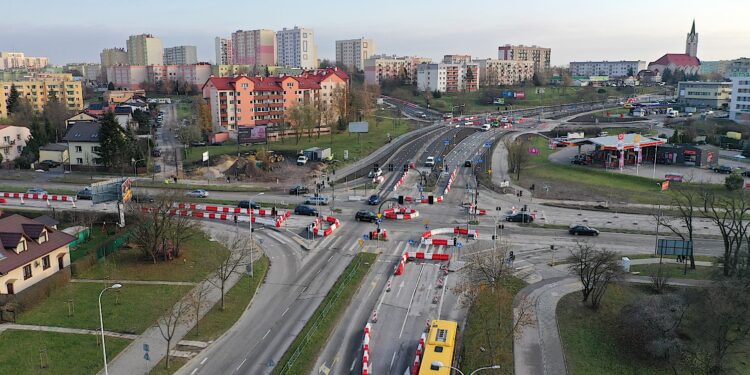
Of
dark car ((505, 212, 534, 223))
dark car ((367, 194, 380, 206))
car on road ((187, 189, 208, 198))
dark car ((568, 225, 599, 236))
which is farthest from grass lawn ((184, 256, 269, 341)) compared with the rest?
dark car ((568, 225, 599, 236))

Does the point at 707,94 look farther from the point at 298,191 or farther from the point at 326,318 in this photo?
the point at 326,318

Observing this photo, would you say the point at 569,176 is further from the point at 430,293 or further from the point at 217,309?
the point at 217,309

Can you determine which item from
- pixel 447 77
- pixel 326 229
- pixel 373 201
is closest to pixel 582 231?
pixel 373 201

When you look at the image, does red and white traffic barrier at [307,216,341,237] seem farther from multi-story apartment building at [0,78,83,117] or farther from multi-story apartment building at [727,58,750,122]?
multi-story apartment building at [0,78,83,117]

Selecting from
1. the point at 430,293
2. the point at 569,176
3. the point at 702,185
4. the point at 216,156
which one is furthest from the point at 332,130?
the point at 430,293

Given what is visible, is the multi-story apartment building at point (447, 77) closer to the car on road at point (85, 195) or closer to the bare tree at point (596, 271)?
the car on road at point (85, 195)

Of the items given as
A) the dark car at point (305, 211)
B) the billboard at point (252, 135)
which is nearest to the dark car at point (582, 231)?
the dark car at point (305, 211)

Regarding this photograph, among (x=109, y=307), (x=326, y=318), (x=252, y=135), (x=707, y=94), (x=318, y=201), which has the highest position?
(x=707, y=94)
